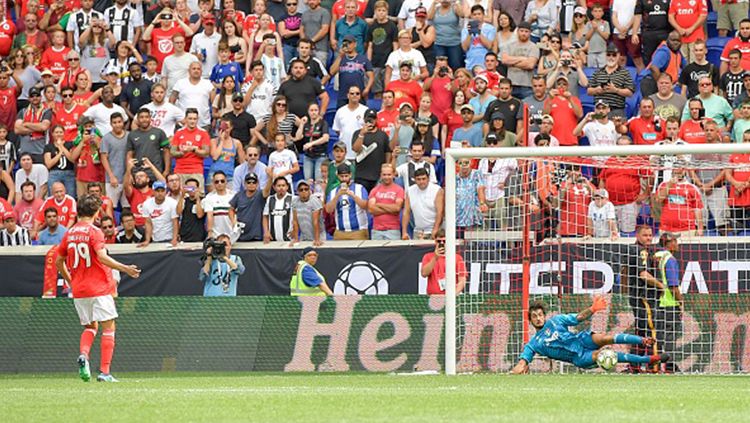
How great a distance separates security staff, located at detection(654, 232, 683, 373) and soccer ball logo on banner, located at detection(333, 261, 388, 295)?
4963 mm

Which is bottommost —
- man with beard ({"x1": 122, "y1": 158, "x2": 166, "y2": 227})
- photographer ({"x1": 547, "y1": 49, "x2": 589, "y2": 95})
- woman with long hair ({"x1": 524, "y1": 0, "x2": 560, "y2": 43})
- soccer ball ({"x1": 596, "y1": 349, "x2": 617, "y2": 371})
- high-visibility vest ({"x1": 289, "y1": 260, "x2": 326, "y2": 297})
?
soccer ball ({"x1": 596, "y1": 349, "x2": 617, "y2": 371})

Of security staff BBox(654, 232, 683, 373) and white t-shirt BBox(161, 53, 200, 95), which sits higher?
white t-shirt BBox(161, 53, 200, 95)

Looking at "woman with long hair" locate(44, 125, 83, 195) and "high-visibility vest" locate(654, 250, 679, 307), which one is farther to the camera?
"woman with long hair" locate(44, 125, 83, 195)

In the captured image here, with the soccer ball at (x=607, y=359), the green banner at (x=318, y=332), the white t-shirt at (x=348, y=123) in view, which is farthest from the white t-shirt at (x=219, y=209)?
the soccer ball at (x=607, y=359)

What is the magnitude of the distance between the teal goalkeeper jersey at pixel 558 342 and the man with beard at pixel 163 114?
10164mm

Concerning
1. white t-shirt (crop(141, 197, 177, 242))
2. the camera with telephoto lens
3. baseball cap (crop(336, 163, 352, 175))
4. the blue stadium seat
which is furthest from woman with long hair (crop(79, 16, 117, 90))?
the blue stadium seat

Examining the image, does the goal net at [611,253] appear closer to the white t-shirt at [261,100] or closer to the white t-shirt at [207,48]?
the white t-shirt at [261,100]

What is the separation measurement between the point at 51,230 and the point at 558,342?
33.4ft

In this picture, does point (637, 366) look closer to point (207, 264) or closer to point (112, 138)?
point (207, 264)

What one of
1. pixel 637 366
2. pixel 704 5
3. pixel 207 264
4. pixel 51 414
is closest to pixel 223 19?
pixel 207 264

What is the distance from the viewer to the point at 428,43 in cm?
2619

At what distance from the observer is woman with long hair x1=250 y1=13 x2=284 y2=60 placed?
26562mm

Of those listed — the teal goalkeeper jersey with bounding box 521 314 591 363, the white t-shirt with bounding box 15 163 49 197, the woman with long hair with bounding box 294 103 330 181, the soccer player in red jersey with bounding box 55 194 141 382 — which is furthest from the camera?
the white t-shirt with bounding box 15 163 49 197

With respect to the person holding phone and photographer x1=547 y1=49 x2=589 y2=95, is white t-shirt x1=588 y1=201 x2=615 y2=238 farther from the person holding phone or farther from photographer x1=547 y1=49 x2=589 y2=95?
photographer x1=547 y1=49 x2=589 y2=95
